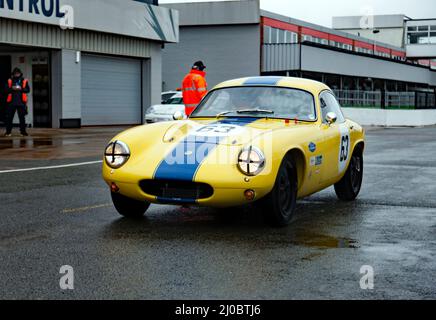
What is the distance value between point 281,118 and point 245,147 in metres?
1.27

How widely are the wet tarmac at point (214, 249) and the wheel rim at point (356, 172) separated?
208mm

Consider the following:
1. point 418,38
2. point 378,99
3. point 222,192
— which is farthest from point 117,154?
point 418,38

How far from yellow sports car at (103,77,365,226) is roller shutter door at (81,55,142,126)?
64.1 feet

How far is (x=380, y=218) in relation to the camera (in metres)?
7.25

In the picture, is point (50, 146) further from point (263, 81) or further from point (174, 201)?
point (174, 201)

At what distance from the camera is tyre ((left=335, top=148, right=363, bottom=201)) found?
8469 millimetres

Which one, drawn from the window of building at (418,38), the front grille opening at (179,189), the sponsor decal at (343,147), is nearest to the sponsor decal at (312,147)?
the sponsor decal at (343,147)

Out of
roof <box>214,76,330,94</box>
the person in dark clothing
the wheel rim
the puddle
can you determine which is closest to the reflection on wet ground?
the person in dark clothing

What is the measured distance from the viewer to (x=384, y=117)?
36.5m

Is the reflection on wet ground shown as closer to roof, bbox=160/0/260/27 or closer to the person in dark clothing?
the person in dark clothing

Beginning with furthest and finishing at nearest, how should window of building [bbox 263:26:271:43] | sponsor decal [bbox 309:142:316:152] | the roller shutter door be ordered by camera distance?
1. window of building [bbox 263:26:271:43]
2. the roller shutter door
3. sponsor decal [bbox 309:142:316:152]
